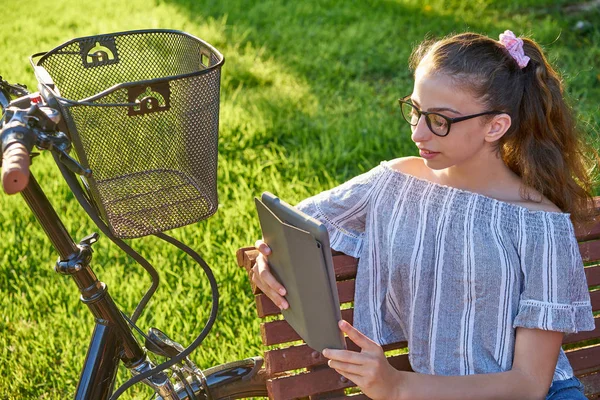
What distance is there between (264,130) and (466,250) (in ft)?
8.48

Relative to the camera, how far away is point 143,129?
166 centimetres

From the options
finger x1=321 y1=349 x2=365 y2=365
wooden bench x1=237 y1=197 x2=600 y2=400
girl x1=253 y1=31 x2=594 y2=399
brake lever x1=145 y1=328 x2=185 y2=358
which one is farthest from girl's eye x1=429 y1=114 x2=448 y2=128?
brake lever x1=145 y1=328 x2=185 y2=358

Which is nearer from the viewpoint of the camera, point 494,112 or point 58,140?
point 58,140

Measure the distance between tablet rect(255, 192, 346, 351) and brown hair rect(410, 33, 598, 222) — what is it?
614 mm

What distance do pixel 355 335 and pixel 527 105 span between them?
80 cm

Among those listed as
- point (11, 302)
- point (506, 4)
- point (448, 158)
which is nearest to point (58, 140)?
point (448, 158)

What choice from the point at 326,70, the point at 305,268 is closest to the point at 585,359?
the point at 305,268

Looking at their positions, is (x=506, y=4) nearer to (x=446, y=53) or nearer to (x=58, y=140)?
(x=446, y=53)

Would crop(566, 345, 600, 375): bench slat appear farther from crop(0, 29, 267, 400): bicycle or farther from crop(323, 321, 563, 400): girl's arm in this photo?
crop(0, 29, 267, 400): bicycle

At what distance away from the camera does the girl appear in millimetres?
2031

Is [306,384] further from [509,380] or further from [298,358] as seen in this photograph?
[509,380]

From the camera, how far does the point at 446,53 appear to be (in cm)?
211

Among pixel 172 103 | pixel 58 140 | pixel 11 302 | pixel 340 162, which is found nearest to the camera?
pixel 58 140

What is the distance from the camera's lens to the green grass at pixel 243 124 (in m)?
3.24
